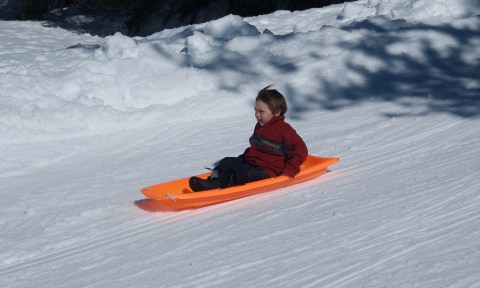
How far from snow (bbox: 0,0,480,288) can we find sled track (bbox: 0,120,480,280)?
20mm

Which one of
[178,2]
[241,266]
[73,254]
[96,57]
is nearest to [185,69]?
[96,57]

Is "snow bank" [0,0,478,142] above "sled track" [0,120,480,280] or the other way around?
above

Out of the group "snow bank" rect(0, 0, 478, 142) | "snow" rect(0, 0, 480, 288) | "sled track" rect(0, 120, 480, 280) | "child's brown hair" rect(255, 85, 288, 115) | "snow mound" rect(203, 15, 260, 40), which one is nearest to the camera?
"snow" rect(0, 0, 480, 288)

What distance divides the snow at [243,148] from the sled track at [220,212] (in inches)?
0.8

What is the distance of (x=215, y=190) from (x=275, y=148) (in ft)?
1.87

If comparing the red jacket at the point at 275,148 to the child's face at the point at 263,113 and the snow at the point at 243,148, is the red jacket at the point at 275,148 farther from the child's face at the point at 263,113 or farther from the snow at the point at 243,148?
the snow at the point at 243,148

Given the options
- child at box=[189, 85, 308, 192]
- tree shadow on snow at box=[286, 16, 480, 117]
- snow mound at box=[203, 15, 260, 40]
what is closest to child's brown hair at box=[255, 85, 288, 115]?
child at box=[189, 85, 308, 192]

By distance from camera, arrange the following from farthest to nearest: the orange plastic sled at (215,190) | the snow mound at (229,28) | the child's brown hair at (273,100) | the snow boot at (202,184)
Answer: the snow mound at (229,28)
the child's brown hair at (273,100)
the snow boot at (202,184)
the orange plastic sled at (215,190)

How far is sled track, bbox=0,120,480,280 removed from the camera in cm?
494

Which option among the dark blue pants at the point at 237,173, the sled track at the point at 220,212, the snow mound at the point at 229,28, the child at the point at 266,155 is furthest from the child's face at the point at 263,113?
the snow mound at the point at 229,28

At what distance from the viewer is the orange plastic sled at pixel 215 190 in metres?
5.69

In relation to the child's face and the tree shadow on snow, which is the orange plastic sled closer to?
the child's face

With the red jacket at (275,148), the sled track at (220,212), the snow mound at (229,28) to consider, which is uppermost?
the snow mound at (229,28)

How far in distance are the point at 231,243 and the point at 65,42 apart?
9949 millimetres
